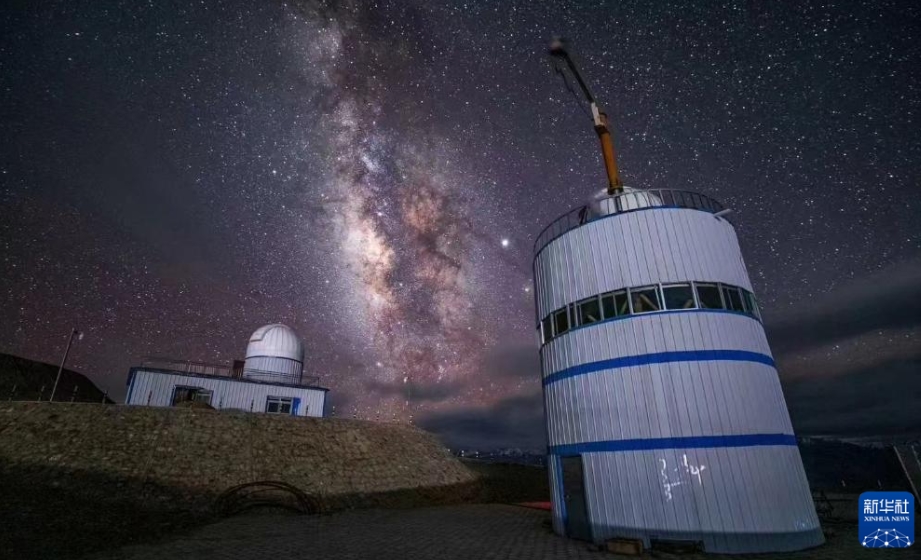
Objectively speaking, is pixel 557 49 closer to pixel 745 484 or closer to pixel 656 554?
pixel 745 484

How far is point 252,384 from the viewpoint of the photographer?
29.5 meters

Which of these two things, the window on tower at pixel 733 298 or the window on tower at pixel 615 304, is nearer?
the window on tower at pixel 733 298

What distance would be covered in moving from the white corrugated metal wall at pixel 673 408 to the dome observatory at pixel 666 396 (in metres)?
0.04

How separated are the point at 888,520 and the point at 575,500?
802 centimetres

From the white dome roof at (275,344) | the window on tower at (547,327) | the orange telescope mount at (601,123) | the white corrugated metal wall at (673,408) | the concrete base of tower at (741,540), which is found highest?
the orange telescope mount at (601,123)

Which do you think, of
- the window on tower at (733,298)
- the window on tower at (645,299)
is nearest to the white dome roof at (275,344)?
the window on tower at (645,299)

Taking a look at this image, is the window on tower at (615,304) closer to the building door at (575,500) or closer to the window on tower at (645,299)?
the window on tower at (645,299)

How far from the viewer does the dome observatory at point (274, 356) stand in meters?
33.4

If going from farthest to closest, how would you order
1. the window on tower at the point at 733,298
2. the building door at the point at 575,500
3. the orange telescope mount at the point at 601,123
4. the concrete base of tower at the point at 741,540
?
the orange telescope mount at the point at 601,123 → the window on tower at the point at 733,298 → the building door at the point at 575,500 → the concrete base of tower at the point at 741,540

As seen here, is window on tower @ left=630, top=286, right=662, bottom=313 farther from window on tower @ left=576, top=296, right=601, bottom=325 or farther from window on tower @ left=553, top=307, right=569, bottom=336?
window on tower @ left=553, top=307, right=569, bottom=336

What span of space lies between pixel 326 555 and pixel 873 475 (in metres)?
238

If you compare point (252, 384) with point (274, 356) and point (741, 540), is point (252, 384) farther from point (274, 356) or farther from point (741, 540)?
point (741, 540)

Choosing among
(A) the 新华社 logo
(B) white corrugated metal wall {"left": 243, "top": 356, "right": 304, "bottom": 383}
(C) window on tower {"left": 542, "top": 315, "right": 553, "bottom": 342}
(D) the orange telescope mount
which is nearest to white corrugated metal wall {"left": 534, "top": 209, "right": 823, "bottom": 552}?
(C) window on tower {"left": 542, "top": 315, "right": 553, "bottom": 342}

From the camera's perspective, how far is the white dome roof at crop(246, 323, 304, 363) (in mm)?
34406
